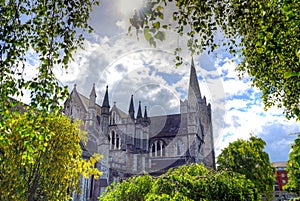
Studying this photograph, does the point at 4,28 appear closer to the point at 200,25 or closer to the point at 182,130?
the point at 200,25

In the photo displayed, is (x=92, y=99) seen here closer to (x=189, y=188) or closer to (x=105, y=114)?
(x=105, y=114)

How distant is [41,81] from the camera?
4996 mm

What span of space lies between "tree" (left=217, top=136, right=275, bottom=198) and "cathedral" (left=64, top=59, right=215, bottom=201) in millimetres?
16272

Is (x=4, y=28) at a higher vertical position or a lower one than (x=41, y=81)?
higher

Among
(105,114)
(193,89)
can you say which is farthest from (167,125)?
(105,114)

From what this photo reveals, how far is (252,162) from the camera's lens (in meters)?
33.8

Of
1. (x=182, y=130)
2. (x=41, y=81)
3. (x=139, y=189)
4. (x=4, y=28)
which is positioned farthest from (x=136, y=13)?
(x=182, y=130)

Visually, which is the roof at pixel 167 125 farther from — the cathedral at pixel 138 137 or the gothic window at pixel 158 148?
the gothic window at pixel 158 148

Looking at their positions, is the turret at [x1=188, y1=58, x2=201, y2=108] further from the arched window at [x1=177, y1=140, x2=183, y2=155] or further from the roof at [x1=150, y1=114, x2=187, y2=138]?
the arched window at [x1=177, y1=140, x2=183, y2=155]

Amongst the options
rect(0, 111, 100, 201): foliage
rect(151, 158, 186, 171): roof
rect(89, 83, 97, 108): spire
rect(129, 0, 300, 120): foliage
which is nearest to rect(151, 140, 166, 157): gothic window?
rect(151, 158, 186, 171): roof

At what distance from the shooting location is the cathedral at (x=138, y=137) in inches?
1580

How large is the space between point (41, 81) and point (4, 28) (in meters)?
1.20

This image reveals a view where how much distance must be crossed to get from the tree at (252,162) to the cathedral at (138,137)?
16272 millimetres

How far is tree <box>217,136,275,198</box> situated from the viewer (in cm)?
3288
